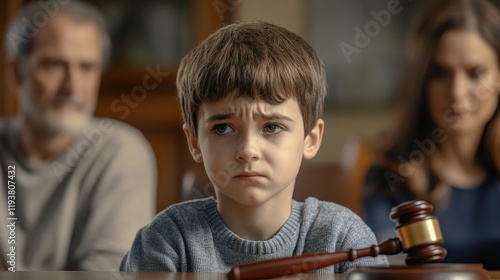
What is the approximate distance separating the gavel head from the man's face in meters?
2.19

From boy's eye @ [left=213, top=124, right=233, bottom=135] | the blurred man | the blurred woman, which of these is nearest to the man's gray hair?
the blurred man

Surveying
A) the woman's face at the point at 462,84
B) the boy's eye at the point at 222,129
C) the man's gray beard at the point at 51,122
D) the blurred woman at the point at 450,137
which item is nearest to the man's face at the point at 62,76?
the man's gray beard at the point at 51,122

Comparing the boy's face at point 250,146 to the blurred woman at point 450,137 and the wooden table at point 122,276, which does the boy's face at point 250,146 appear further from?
the blurred woman at point 450,137

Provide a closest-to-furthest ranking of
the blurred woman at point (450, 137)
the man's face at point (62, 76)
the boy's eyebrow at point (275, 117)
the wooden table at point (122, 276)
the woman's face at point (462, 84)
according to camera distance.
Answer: the wooden table at point (122, 276) → the boy's eyebrow at point (275, 117) → the blurred woman at point (450, 137) → the woman's face at point (462, 84) → the man's face at point (62, 76)

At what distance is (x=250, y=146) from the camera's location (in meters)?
0.97

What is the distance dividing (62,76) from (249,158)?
205 centimetres

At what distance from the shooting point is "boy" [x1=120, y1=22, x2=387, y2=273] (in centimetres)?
100

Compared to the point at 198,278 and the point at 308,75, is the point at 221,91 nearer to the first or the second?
the point at 308,75

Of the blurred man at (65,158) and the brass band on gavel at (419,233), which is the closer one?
the brass band on gavel at (419,233)

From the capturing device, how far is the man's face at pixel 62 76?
2904 mm

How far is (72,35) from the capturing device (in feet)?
9.67

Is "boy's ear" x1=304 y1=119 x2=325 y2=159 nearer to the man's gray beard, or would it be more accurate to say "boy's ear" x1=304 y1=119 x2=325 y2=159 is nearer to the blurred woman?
the blurred woman

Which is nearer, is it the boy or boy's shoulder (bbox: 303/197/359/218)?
the boy

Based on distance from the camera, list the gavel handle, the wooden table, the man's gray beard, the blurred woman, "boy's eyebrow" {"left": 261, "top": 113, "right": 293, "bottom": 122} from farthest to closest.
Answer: the man's gray beard < the blurred woman < "boy's eyebrow" {"left": 261, "top": 113, "right": 293, "bottom": 122} < the wooden table < the gavel handle
